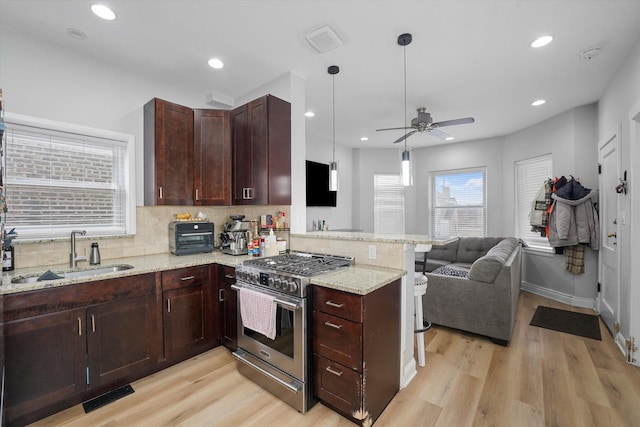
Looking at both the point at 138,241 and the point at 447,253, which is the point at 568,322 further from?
the point at 138,241

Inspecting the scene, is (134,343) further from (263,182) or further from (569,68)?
(569,68)

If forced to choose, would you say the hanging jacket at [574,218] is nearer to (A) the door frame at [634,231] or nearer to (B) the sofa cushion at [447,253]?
(A) the door frame at [634,231]

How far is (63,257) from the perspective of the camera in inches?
97.2

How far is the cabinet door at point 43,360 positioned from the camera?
5.71ft

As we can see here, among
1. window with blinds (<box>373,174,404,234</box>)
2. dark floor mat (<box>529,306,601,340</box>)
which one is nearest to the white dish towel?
dark floor mat (<box>529,306,601,340</box>)

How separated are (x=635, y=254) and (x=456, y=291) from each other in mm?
1517

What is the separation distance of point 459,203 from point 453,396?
4.77m

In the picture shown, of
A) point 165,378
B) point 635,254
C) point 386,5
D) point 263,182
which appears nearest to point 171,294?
point 165,378

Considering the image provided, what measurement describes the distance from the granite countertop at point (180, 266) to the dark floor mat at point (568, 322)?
103 inches

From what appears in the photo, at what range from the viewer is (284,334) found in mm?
2045

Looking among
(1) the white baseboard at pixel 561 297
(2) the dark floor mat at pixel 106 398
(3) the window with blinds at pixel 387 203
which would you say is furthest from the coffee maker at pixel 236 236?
(1) the white baseboard at pixel 561 297

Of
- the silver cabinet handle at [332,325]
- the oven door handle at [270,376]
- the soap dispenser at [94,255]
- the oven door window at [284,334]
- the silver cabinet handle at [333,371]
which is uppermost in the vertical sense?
the soap dispenser at [94,255]

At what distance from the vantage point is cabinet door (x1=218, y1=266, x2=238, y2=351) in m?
2.59

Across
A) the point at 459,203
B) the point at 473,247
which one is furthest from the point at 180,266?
the point at 459,203
